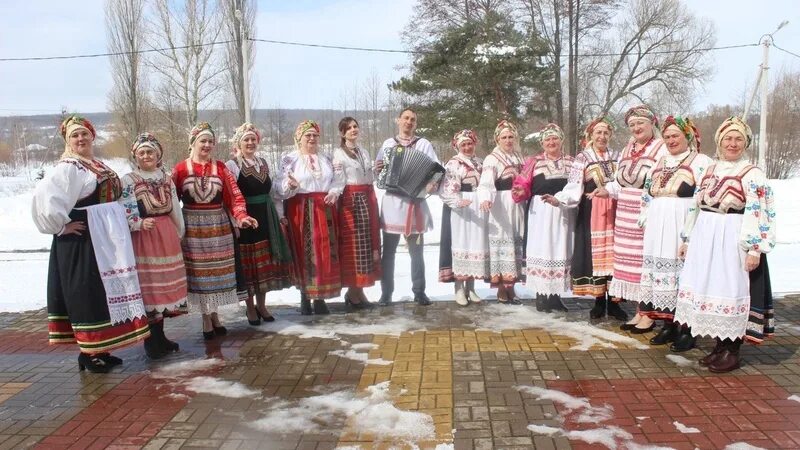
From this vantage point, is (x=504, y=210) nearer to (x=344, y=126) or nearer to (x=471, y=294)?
(x=471, y=294)

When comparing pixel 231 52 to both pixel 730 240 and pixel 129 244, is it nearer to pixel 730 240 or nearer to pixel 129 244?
pixel 129 244

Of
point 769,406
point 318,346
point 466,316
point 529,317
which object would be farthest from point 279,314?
point 769,406

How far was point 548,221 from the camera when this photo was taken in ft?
17.6

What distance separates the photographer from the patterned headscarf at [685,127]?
442 centimetres

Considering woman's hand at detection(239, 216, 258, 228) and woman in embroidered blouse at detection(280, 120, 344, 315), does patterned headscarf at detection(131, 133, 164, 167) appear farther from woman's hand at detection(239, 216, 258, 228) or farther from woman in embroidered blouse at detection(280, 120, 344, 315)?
woman in embroidered blouse at detection(280, 120, 344, 315)

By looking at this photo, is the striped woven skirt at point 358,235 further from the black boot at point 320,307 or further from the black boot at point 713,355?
the black boot at point 713,355

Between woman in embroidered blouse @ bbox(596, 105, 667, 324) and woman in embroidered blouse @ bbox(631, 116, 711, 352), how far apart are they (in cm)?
12

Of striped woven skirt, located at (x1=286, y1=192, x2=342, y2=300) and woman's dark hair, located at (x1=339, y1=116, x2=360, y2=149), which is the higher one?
woman's dark hair, located at (x1=339, y1=116, x2=360, y2=149)

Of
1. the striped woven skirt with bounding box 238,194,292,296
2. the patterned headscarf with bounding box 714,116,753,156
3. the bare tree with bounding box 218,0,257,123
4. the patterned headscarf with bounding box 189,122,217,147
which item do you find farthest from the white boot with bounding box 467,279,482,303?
the bare tree with bounding box 218,0,257,123

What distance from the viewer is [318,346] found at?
4844 mm

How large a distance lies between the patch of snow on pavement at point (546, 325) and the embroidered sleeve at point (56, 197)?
3409 millimetres

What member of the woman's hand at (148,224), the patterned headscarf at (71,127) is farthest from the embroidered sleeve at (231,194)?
the patterned headscarf at (71,127)

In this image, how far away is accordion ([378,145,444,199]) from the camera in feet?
18.4

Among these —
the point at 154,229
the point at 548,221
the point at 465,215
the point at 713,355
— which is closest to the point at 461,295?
the point at 465,215
